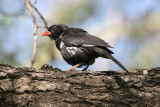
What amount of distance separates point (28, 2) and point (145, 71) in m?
2.84

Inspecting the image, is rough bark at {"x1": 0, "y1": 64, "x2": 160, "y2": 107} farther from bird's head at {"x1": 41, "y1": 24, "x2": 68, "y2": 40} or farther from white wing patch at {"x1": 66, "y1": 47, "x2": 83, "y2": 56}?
bird's head at {"x1": 41, "y1": 24, "x2": 68, "y2": 40}

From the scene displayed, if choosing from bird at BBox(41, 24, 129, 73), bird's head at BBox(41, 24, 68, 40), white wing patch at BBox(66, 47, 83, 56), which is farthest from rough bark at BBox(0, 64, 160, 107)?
bird's head at BBox(41, 24, 68, 40)

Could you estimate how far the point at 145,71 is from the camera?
14.5ft

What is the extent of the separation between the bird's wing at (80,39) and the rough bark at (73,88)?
104 cm

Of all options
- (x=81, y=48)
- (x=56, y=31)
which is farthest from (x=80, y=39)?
(x=56, y=31)

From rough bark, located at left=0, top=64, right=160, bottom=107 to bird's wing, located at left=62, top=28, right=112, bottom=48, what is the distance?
104 cm

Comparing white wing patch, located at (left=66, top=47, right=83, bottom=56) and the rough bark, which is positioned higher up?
white wing patch, located at (left=66, top=47, right=83, bottom=56)

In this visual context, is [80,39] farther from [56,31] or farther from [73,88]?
[73,88]

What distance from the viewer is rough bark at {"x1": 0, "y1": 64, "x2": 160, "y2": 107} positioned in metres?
3.69

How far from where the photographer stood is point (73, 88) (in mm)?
3938

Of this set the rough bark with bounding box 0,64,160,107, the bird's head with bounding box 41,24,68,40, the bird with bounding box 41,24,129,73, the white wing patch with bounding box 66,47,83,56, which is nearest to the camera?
the rough bark with bounding box 0,64,160,107

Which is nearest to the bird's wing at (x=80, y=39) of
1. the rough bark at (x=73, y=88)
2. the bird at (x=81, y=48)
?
the bird at (x=81, y=48)

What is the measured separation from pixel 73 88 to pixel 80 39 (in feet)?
5.93

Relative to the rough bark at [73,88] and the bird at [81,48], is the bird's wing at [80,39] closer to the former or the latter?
the bird at [81,48]
